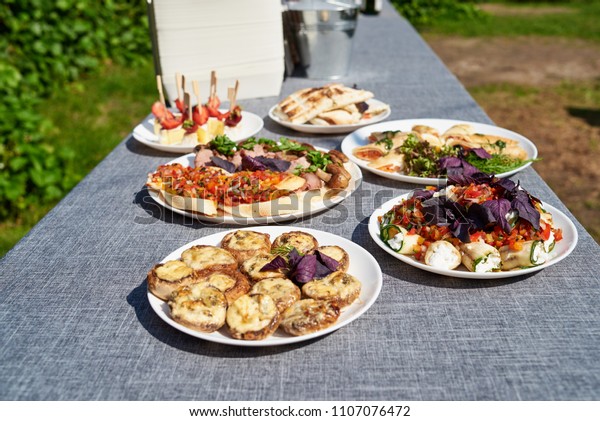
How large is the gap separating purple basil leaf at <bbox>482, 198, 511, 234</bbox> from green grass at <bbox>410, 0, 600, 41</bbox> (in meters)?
10.00

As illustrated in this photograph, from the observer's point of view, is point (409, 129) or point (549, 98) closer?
point (409, 129)

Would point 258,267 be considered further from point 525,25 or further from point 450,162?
point 525,25

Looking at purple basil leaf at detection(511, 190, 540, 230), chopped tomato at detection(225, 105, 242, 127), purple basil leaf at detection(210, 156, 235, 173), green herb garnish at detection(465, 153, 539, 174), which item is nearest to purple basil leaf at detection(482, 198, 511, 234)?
purple basil leaf at detection(511, 190, 540, 230)

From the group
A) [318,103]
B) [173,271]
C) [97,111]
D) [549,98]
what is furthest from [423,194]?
[549,98]

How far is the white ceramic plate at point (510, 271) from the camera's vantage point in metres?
1.41

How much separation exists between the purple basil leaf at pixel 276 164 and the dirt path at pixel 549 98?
2981mm

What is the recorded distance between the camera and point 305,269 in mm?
1354

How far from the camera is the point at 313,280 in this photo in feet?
4.42

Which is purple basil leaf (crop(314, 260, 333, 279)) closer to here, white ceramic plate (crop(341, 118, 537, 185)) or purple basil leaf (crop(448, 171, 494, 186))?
purple basil leaf (crop(448, 171, 494, 186))

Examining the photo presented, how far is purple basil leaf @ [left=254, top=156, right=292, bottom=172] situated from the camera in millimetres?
1957

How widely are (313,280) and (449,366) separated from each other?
35cm

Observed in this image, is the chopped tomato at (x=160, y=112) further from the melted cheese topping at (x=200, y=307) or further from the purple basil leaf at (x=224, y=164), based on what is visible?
the melted cheese topping at (x=200, y=307)

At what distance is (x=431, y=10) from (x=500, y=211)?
34.7ft
